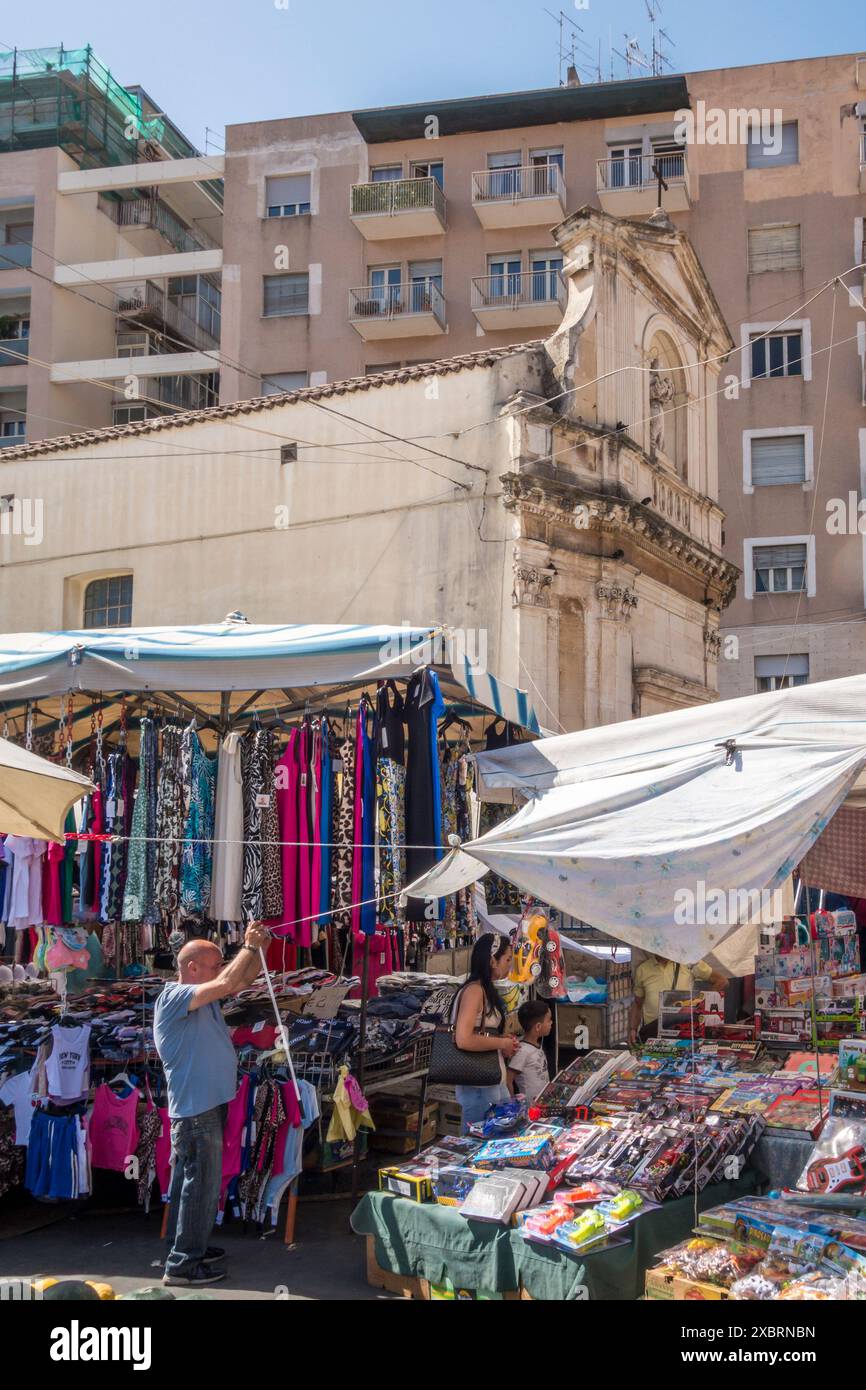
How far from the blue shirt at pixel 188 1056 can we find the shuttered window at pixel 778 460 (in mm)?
25281

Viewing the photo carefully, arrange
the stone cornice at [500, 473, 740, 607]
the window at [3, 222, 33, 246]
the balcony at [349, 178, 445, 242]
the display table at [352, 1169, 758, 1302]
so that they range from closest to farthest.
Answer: the display table at [352, 1169, 758, 1302] → the stone cornice at [500, 473, 740, 607] → the balcony at [349, 178, 445, 242] → the window at [3, 222, 33, 246]

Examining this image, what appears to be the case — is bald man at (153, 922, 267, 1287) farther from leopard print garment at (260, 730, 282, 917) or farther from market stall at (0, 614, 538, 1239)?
leopard print garment at (260, 730, 282, 917)

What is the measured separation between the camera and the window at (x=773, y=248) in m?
29.6

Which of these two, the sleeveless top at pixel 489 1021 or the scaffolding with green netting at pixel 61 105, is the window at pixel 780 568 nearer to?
the scaffolding with green netting at pixel 61 105

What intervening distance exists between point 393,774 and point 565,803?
4.96 feet

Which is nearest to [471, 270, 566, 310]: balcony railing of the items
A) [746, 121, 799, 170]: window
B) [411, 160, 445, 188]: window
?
[411, 160, 445, 188]: window

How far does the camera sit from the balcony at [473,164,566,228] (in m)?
29.3

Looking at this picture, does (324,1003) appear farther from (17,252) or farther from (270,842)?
(17,252)

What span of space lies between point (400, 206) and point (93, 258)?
9.17 m

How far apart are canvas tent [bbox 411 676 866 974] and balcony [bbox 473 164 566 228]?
25517 mm

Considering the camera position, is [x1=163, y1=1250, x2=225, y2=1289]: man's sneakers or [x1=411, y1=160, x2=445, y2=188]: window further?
[x1=411, y1=160, x2=445, y2=188]: window

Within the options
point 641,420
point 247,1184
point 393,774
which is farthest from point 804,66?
point 247,1184

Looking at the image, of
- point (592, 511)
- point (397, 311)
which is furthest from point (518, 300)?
point (592, 511)

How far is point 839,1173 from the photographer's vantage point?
219 inches
